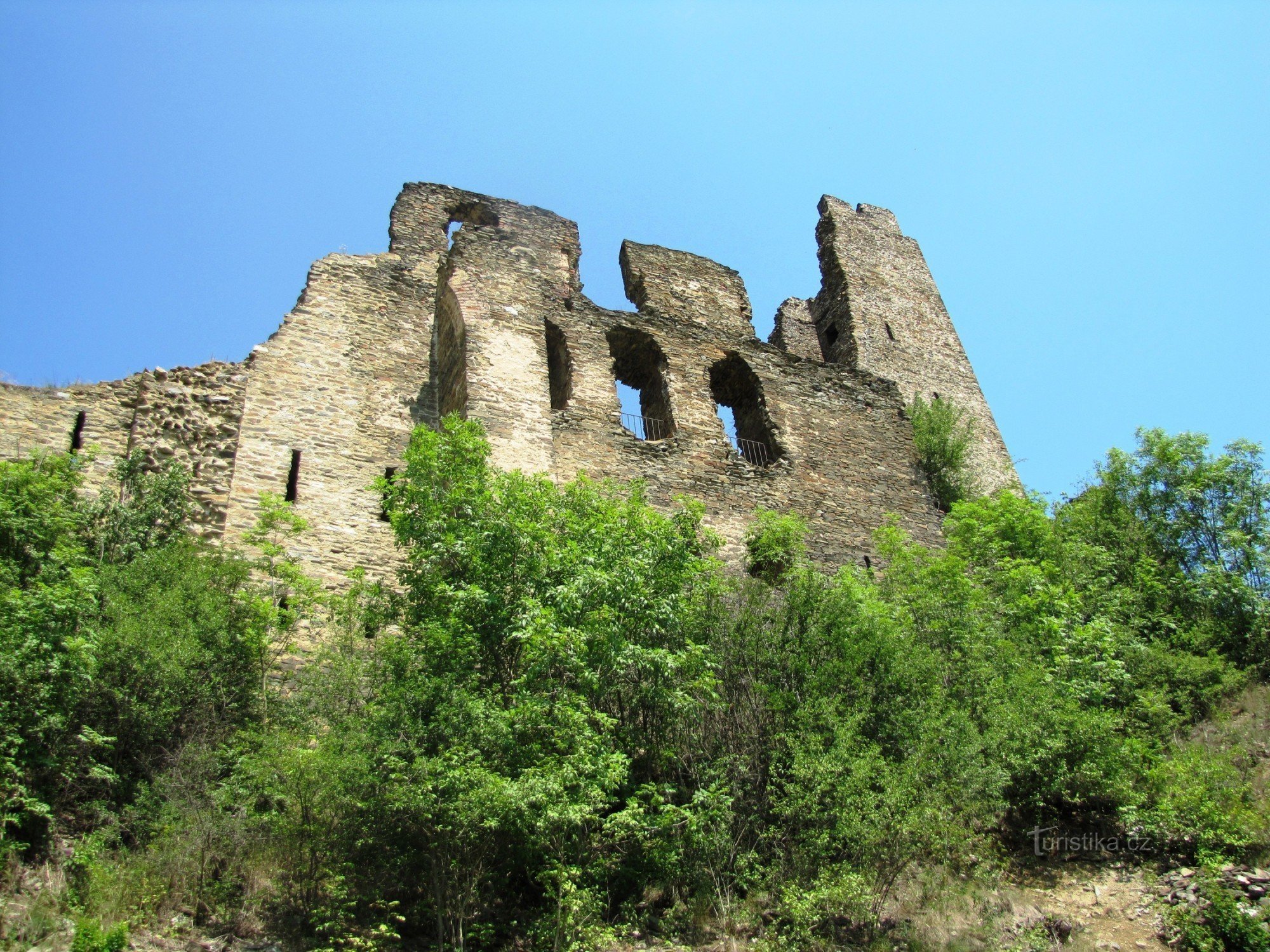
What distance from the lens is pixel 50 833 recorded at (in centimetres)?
714

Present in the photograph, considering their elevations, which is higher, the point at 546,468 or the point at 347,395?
the point at 347,395

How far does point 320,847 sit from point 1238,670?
11550mm

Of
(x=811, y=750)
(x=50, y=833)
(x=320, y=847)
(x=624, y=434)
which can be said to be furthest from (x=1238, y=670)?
(x=50, y=833)

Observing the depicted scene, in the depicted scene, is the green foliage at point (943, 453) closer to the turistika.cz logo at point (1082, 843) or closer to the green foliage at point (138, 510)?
the turistika.cz logo at point (1082, 843)

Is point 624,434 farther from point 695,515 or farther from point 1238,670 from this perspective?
point 1238,670

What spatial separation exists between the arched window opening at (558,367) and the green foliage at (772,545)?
129 inches

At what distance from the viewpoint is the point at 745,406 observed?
1669cm

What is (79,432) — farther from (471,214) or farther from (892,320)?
(892,320)

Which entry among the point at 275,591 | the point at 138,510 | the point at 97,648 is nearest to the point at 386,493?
the point at 275,591

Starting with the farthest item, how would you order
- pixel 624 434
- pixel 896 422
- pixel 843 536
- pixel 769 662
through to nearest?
1. pixel 896 422
2. pixel 843 536
3. pixel 624 434
4. pixel 769 662

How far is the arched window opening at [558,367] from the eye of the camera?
46.6ft

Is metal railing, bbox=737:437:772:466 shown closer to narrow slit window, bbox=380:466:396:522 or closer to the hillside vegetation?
the hillside vegetation

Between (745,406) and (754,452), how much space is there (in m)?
1.17

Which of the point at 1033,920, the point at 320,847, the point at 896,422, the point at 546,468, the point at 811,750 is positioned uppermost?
the point at 896,422
